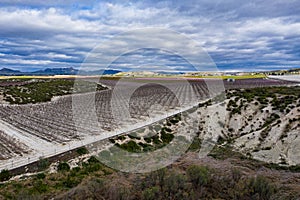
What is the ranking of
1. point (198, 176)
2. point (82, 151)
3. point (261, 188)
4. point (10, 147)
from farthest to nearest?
point (10, 147)
point (82, 151)
point (198, 176)
point (261, 188)

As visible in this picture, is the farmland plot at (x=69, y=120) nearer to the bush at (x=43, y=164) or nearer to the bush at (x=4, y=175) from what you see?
the bush at (x=43, y=164)

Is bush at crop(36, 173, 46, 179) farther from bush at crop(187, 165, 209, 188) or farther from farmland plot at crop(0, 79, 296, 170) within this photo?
bush at crop(187, 165, 209, 188)

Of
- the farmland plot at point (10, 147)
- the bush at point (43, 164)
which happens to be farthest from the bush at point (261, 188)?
the farmland plot at point (10, 147)

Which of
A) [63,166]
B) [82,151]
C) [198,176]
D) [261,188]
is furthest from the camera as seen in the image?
[82,151]

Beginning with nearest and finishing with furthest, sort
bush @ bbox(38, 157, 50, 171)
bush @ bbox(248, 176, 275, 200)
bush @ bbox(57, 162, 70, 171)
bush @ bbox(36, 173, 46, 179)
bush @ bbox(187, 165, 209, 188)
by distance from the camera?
bush @ bbox(248, 176, 275, 200)
bush @ bbox(187, 165, 209, 188)
bush @ bbox(36, 173, 46, 179)
bush @ bbox(38, 157, 50, 171)
bush @ bbox(57, 162, 70, 171)

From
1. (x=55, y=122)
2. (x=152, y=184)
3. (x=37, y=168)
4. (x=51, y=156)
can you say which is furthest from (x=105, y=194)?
(x=55, y=122)

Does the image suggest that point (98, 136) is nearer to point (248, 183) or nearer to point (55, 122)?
point (55, 122)

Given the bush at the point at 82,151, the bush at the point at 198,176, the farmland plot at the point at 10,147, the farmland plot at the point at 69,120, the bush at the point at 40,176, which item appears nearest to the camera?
the bush at the point at 198,176

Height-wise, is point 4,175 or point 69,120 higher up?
point 69,120

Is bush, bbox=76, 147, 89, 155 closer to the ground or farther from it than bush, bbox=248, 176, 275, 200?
closer to the ground

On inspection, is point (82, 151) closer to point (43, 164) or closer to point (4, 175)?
point (43, 164)

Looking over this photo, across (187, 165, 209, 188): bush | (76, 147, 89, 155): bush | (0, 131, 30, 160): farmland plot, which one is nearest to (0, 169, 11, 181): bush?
(0, 131, 30, 160): farmland plot

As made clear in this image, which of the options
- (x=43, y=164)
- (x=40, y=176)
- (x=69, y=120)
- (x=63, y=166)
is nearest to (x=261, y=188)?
(x=40, y=176)
